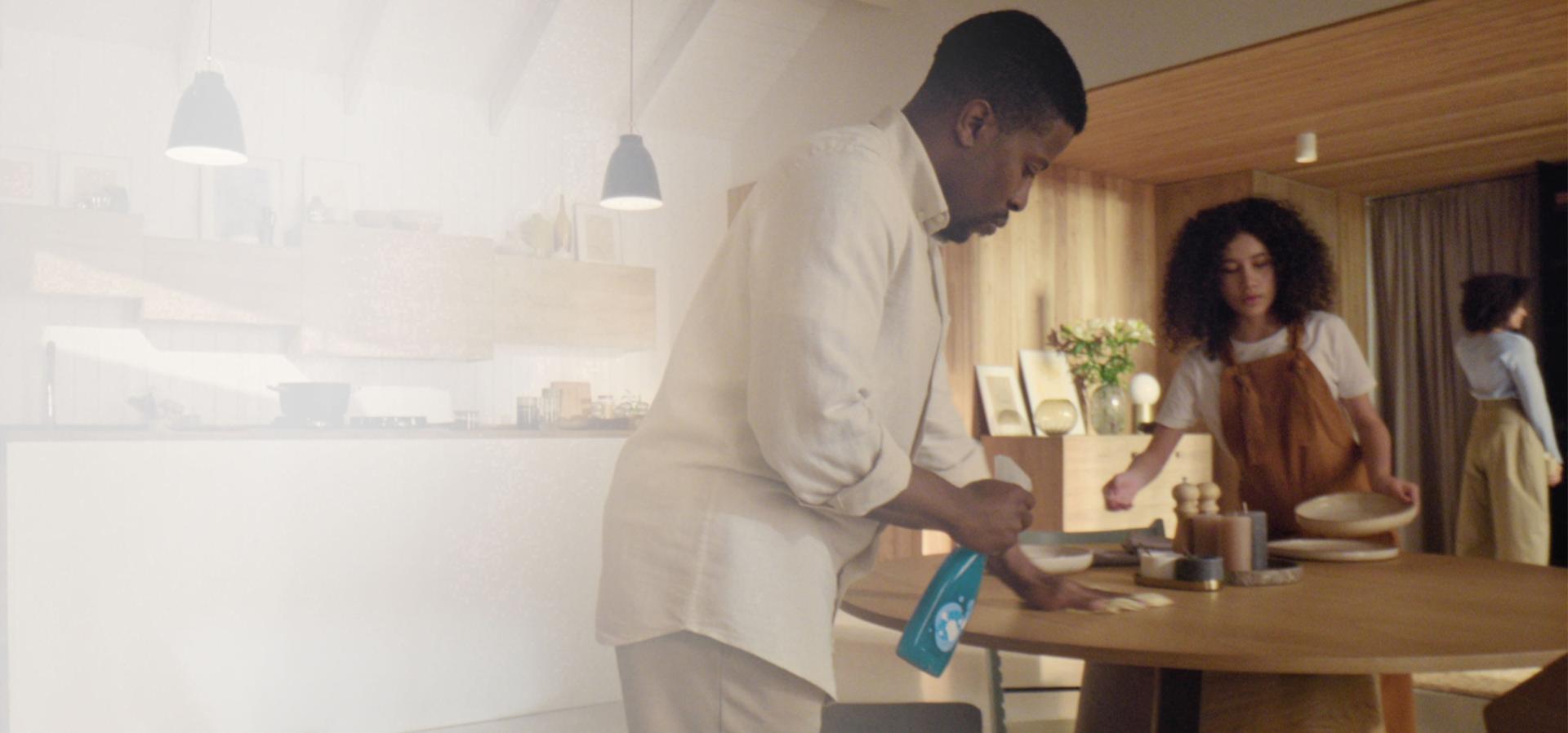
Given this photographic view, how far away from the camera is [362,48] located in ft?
10.5

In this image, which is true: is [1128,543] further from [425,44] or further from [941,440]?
[425,44]

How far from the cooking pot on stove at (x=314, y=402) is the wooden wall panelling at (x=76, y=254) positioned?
141 cm

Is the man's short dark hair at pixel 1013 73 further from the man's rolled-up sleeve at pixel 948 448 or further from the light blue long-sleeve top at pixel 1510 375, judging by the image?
the light blue long-sleeve top at pixel 1510 375

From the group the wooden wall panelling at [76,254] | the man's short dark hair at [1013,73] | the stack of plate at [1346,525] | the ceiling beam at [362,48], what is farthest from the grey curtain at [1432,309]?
the wooden wall panelling at [76,254]

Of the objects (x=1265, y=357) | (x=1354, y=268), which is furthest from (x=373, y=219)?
(x=1354, y=268)

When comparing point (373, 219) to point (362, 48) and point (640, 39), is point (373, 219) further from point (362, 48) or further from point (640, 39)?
point (640, 39)

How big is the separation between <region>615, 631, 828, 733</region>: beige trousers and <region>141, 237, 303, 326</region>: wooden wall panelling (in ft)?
12.1

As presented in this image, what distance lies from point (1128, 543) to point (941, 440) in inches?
26.4

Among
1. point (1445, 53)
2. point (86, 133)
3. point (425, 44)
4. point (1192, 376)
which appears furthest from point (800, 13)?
point (1192, 376)

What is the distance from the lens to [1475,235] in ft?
17.3

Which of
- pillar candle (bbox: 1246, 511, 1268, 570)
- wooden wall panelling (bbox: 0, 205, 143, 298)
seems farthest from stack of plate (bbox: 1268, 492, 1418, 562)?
wooden wall panelling (bbox: 0, 205, 143, 298)

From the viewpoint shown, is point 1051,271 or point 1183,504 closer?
point 1183,504

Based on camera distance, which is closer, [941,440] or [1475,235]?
[941,440]

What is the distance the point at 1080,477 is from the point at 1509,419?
5.70 ft
